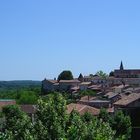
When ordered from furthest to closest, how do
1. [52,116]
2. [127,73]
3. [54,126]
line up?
[127,73] < [52,116] < [54,126]

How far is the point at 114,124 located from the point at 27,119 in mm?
23686

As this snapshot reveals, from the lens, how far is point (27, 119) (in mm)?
19594

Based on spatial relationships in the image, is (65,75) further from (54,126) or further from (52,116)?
(54,126)

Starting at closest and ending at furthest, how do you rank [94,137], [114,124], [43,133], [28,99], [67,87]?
[94,137] < [43,133] < [114,124] < [28,99] < [67,87]

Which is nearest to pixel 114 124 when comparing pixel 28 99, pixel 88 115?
pixel 88 115

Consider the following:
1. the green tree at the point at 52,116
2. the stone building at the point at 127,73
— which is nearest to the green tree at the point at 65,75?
the stone building at the point at 127,73

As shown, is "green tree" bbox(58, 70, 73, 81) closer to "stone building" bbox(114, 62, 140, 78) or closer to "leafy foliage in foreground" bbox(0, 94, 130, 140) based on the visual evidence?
"stone building" bbox(114, 62, 140, 78)

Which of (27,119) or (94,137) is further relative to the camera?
(27,119)

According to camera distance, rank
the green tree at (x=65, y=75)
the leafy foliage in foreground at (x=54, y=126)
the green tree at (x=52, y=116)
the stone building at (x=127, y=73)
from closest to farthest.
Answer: the leafy foliage in foreground at (x=54, y=126) → the green tree at (x=52, y=116) → the stone building at (x=127, y=73) → the green tree at (x=65, y=75)

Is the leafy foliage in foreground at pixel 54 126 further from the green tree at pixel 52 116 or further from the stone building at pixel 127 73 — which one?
the stone building at pixel 127 73

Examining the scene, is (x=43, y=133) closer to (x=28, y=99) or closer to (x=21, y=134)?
(x=21, y=134)

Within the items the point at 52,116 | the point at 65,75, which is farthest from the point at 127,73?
the point at 52,116

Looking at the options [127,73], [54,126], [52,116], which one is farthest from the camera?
[127,73]

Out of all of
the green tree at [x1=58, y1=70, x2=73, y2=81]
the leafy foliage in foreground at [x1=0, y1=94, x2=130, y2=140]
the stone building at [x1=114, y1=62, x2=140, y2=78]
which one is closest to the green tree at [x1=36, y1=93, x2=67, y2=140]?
the leafy foliage in foreground at [x1=0, y1=94, x2=130, y2=140]
